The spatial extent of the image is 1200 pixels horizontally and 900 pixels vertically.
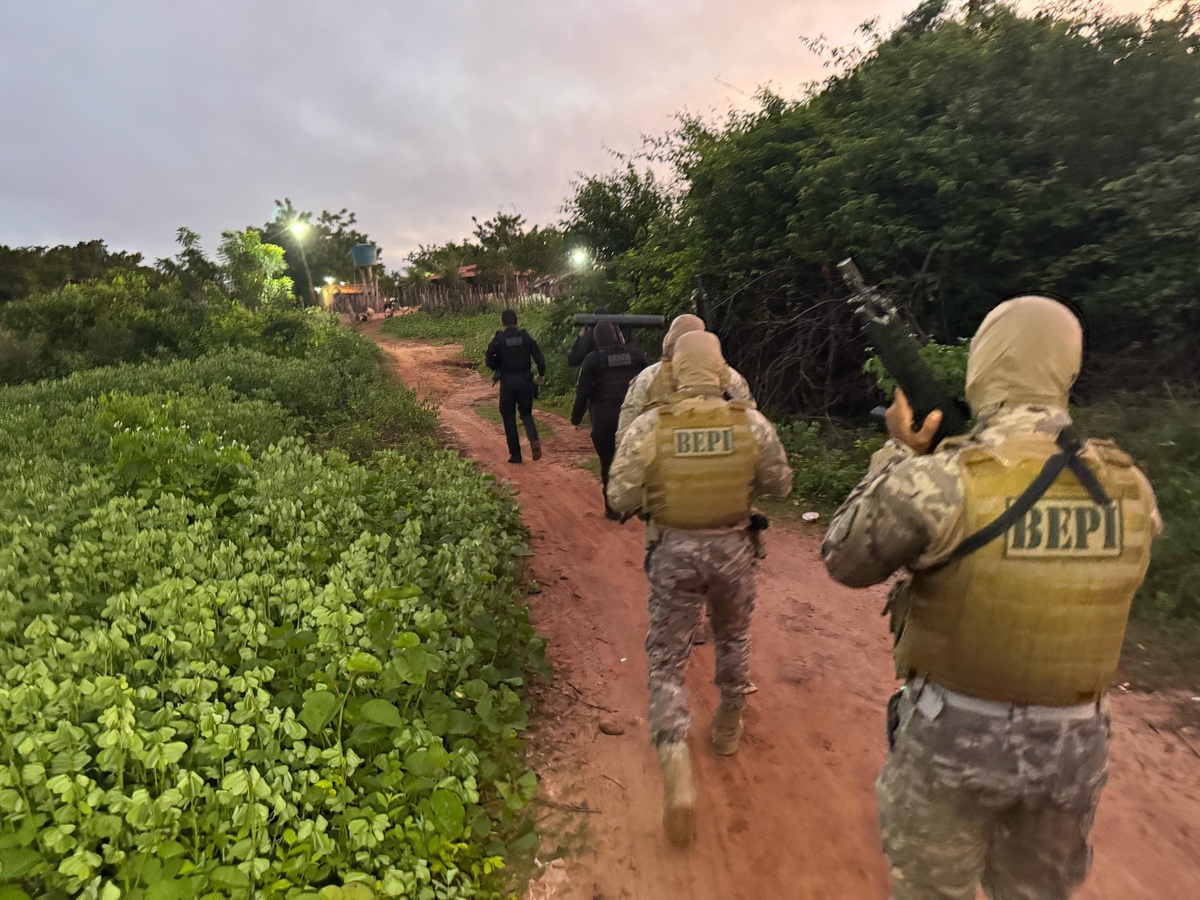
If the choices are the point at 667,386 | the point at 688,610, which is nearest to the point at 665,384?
the point at 667,386

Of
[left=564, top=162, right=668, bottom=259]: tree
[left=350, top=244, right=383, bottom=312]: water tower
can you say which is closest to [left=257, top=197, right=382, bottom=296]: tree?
[left=350, top=244, right=383, bottom=312]: water tower

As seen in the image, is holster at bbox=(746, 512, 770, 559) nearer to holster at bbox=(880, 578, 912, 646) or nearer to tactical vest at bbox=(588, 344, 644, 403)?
holster at bbox=(880, 578, 912, 646)

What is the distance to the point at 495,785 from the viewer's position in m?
2.92

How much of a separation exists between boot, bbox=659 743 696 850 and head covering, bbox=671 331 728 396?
5.37ft

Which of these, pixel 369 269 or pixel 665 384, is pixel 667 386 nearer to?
pixel 665 384

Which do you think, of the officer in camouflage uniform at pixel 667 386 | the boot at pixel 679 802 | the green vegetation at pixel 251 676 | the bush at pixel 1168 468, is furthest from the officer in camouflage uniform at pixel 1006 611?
the bush at pixel 1168 468

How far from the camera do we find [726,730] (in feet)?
10.7

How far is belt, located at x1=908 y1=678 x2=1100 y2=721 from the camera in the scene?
159cm

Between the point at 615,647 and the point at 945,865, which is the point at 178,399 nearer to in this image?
the point at 615,647

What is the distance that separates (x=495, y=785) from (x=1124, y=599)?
8.24 ft

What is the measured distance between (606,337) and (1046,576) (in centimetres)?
471

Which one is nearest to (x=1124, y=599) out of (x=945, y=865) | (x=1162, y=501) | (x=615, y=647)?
(x=945, y=865)

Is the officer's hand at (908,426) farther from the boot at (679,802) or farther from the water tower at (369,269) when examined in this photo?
the water tower at (369,269)

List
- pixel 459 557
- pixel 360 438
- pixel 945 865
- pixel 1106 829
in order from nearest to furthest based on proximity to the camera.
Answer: pixel 945 865 < pixel 1106 829 < pixel 459 557 < pixel 360 438
